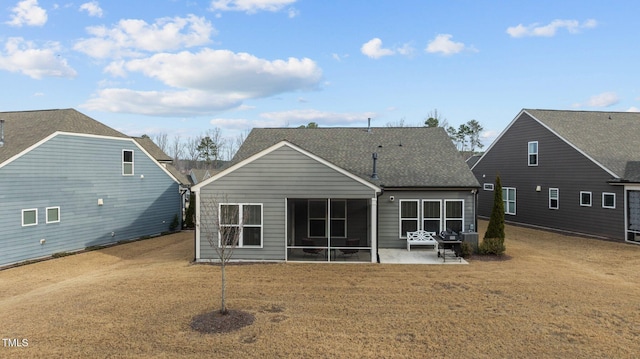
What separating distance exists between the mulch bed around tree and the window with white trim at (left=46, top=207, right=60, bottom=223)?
11.4 metres

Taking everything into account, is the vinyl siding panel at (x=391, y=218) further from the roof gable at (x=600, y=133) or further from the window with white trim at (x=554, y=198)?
the window with white trim at (x=554, y=198)

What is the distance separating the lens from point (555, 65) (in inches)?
750

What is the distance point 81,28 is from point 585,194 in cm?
2620

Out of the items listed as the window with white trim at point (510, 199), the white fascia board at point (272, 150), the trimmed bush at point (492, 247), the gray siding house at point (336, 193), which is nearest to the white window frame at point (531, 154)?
the window with white trim at point (510, 199)

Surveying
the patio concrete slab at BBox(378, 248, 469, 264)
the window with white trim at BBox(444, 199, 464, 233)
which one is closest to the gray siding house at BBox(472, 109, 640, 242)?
the window with white trim at BBox(444, 199, 464, 233)

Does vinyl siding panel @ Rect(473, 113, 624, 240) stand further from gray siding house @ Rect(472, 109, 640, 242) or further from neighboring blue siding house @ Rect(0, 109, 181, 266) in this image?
neighboring blue siding house @ Rect(0, 109, 181, 266)

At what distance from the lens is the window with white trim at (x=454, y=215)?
13812 mm

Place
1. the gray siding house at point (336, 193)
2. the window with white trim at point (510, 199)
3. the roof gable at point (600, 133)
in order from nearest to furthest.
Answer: the gray siding house at point (336, 193)
the roof gable at point (600, 133)
the window with white trim at point (510, 199)

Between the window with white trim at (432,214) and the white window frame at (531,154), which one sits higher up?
the white window frame at (531,154)

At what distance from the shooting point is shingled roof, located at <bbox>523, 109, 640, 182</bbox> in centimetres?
1694

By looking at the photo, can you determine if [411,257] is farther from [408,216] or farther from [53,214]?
[53,214]

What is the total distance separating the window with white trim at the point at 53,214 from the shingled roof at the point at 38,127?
2537 millimetres

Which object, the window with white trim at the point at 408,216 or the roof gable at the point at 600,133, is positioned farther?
the roof gable at the point at 600,133

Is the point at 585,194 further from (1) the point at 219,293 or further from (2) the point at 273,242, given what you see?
(1) the point at 219,293
